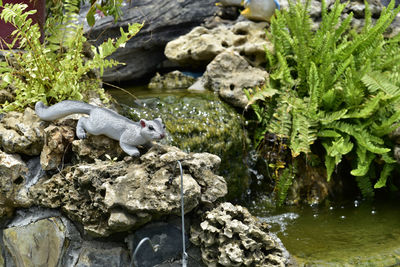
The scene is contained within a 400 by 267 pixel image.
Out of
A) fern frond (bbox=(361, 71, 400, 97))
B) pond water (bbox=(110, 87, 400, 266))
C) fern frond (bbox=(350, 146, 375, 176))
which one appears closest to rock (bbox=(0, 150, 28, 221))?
pond water (bbox=(110, 87, 400, 266))

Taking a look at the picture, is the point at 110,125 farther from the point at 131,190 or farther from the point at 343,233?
the point at 343,233

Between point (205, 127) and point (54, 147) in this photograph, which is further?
point (205, 127)

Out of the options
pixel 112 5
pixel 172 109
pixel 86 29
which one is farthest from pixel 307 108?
pixel 86 29

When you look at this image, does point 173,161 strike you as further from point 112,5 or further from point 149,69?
point 149,69

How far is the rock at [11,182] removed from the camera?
3584 mm

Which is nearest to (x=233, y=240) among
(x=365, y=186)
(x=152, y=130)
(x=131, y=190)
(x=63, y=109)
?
(x=131, y=190)

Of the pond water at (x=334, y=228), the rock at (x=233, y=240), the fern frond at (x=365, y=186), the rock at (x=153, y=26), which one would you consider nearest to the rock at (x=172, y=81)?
the rock at (x=153, y=26)

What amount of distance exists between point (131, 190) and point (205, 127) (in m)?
2.25

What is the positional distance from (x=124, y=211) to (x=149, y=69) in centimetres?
532

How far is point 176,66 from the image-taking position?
8.20 metres

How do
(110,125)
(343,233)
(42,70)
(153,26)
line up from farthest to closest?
(153,26) → (343,233) → (42,70) → (110,125)

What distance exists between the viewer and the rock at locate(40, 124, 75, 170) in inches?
142

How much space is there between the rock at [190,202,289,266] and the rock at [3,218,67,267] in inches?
44.0

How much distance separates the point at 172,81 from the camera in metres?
7.38
